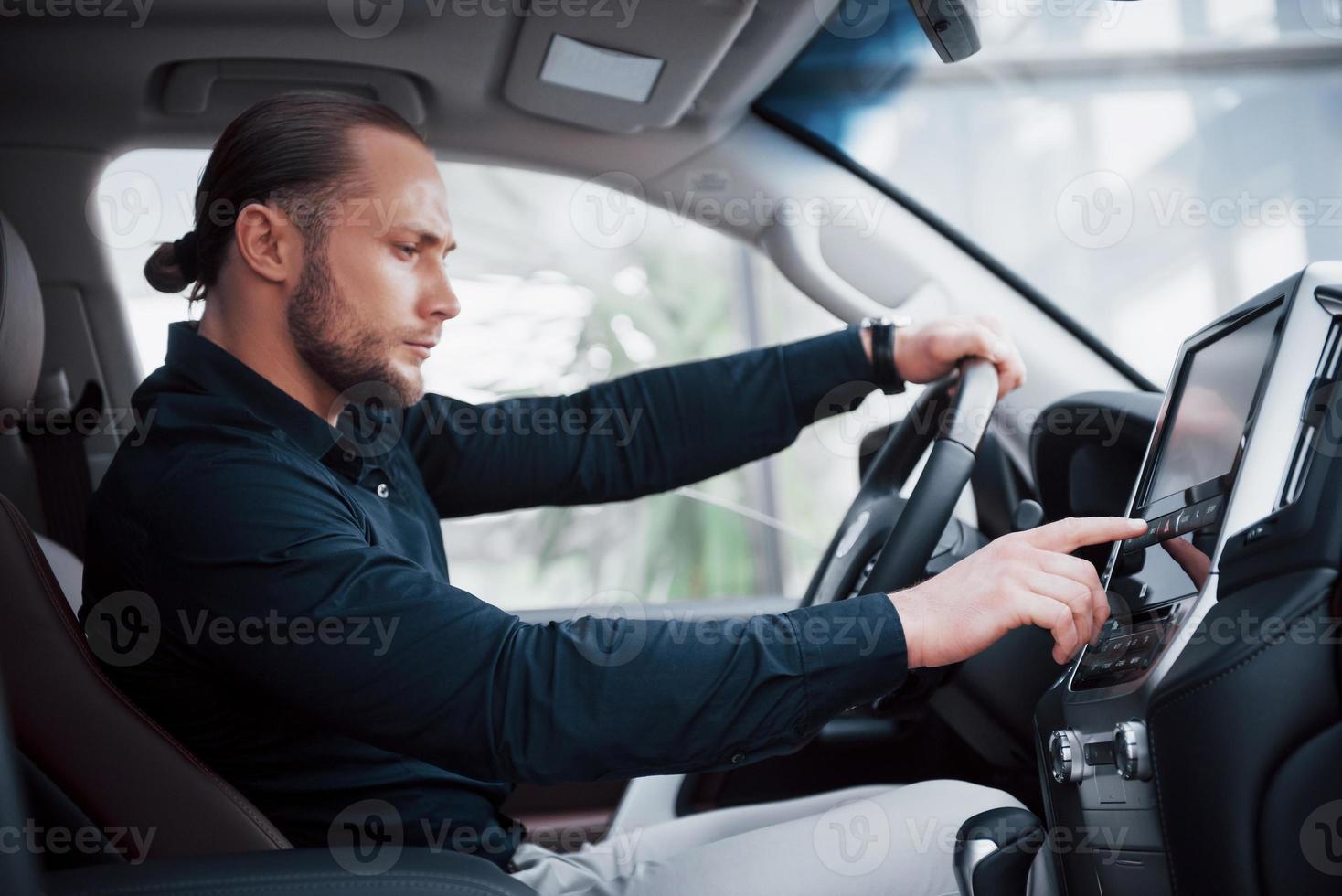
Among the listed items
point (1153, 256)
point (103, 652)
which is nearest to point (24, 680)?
point (103, 652)

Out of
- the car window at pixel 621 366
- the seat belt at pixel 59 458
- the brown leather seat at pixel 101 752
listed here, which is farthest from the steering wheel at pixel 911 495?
the car window at pixel 621 366

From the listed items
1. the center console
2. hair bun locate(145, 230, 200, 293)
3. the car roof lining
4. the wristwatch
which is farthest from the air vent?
hair bun locate(145, 230, 200, 293)

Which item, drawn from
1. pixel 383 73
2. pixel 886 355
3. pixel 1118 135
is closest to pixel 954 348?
pixel 886 355

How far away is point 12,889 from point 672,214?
141cm

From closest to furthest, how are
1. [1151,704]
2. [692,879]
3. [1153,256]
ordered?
[1151,704] → [692,879] → [1153,256]

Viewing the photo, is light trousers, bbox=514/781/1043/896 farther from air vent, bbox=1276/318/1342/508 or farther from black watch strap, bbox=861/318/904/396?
black watch strap, bbox=861/318/904/396

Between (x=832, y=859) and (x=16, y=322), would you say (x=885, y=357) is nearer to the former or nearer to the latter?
(x=832, y=859)

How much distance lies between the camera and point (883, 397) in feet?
5.68

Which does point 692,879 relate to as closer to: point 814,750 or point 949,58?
point 814,750

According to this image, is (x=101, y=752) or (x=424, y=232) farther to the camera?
(x=424, y=232)

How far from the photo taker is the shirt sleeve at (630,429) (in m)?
1.53

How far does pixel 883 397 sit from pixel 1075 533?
863mm

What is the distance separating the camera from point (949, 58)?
4.05ft

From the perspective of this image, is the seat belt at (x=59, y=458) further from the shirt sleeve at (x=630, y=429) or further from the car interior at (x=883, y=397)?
the shirt sleeve at (x=630, y=429)
